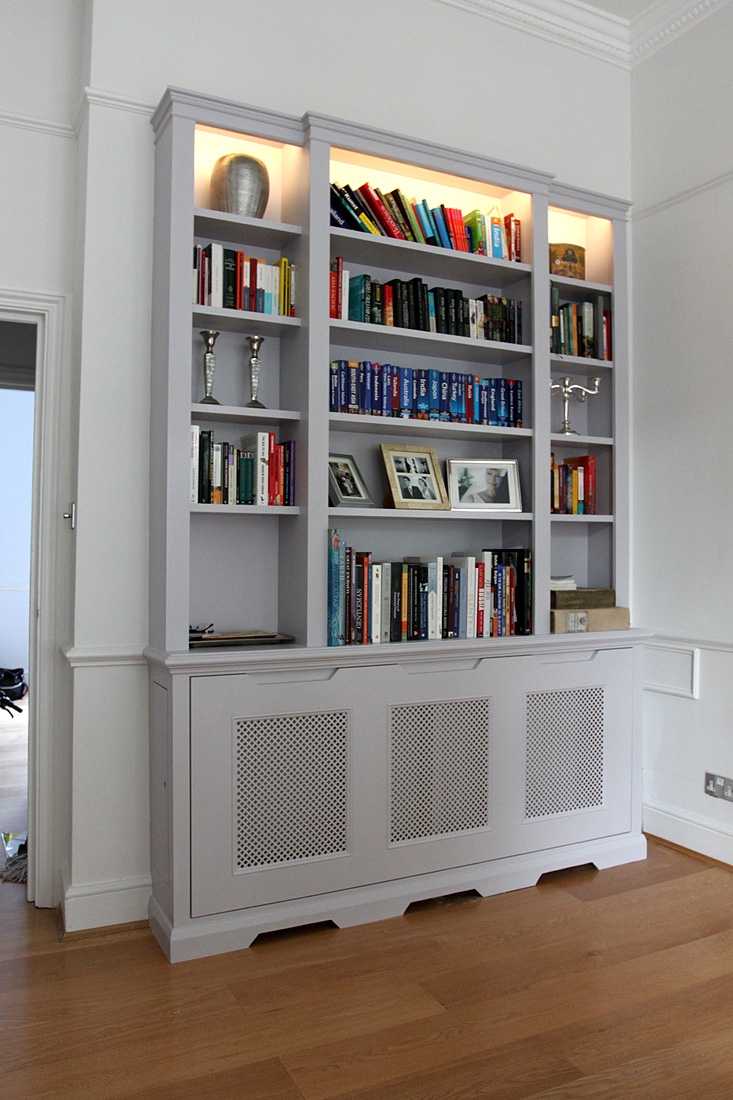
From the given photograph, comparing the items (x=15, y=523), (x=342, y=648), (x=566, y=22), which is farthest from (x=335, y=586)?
(x=15, y=523)

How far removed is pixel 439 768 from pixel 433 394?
1.38 metres

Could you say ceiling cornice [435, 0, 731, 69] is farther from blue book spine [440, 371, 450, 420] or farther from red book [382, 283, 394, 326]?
blue book spine [440, 371, 450, 420]

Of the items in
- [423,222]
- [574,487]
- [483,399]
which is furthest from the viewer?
[574,487]

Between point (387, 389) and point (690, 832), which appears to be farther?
point (690, 832)

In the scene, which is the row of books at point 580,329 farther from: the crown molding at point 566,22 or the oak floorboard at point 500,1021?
the oak floorboard at point 500,1021

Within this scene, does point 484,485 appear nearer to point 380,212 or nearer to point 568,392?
point 568,392

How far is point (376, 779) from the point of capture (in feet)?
9.48

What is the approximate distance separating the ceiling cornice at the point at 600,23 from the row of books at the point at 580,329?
3.66 ft

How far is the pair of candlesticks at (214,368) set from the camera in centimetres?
291

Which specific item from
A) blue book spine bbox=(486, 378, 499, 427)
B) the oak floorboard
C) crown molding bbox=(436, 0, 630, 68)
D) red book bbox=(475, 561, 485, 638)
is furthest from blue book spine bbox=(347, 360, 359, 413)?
the oak floorboard

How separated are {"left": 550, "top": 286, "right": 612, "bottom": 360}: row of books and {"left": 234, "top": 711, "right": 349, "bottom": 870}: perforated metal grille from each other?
71.6 inches

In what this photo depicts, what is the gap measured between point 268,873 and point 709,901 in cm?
156

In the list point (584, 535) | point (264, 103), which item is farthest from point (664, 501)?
point (264, 103)

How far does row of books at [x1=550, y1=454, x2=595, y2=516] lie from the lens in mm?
3527
